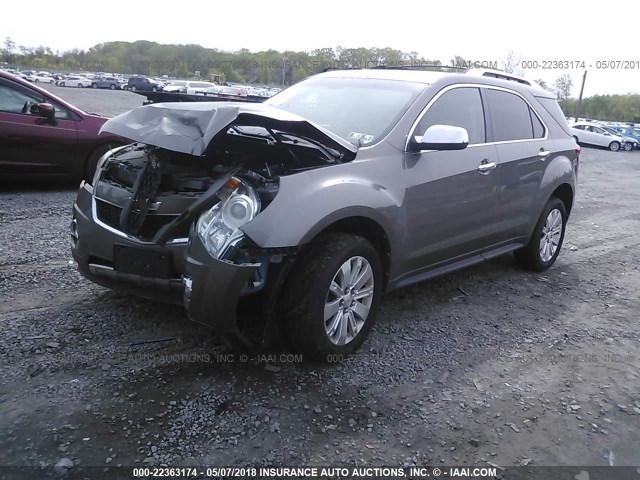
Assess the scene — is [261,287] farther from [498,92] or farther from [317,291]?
[498,92]

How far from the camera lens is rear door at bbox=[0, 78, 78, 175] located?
7.03 metres

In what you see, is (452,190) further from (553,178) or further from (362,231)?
(553,178)

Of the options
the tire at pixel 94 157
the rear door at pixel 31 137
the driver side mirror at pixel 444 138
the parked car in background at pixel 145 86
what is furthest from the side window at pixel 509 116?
the rear door at pixel 31 137

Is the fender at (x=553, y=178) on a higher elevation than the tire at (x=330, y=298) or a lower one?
higher

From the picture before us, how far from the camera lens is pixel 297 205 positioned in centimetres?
306

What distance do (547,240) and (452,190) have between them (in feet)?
6.80

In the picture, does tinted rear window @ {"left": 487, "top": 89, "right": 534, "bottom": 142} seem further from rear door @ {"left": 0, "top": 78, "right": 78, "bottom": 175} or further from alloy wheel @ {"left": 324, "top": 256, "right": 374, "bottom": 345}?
rear door @ {"left": 0, "top": 78, "right": 78, "bottom": 175}

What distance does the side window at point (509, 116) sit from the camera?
15.8 feet

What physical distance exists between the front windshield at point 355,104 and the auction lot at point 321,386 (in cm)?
141

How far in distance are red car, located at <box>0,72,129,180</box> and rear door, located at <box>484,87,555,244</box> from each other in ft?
16.8

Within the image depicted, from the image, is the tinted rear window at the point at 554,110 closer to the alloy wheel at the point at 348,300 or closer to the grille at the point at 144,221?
the alloy wheel at the point at 348,300

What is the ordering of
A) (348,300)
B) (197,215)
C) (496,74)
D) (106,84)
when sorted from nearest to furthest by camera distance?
(197,215) < (348,300) < (496,74) < (106,84)

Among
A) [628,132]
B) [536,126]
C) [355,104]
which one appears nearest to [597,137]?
[628,132]

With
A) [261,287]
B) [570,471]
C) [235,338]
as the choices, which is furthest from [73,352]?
[570,471]
